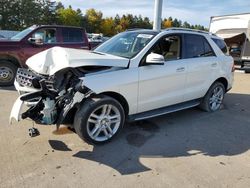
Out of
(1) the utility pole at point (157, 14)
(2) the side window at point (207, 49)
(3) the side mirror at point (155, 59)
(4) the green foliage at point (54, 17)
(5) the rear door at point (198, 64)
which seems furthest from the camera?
(4) the green foliage at point (54, 17)

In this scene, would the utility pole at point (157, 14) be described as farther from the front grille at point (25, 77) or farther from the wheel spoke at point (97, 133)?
the wheel spoke at point (97, 133)

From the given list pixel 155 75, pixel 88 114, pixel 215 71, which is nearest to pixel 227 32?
pixel 215 71

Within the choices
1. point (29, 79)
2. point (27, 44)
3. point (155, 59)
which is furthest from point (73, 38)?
point (155, 59)

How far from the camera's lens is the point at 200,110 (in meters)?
6.20

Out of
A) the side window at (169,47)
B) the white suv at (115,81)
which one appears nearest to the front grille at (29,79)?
the white suv at (115,81)

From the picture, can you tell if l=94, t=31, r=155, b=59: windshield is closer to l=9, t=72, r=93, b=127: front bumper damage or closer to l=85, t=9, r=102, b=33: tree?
l=9, t=72, r=93, b=127: front bumper damage

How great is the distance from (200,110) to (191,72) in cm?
135

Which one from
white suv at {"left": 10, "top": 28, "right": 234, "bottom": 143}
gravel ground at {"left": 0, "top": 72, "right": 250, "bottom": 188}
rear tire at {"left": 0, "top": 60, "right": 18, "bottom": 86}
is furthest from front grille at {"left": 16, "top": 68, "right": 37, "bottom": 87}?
rear tire at {"left": 0, "top": 60, "right": 18, "bottom": 86}

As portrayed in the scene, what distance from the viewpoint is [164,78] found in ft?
15.5

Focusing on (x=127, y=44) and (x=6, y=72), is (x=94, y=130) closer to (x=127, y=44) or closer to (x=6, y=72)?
(x=127, y=44)

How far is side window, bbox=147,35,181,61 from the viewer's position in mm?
4825

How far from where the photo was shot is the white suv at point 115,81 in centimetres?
388

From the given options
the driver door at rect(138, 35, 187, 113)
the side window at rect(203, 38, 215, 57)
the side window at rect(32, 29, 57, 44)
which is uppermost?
the side window at rect(32, 29, 57, 44)

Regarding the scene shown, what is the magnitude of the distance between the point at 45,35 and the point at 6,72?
180cm
